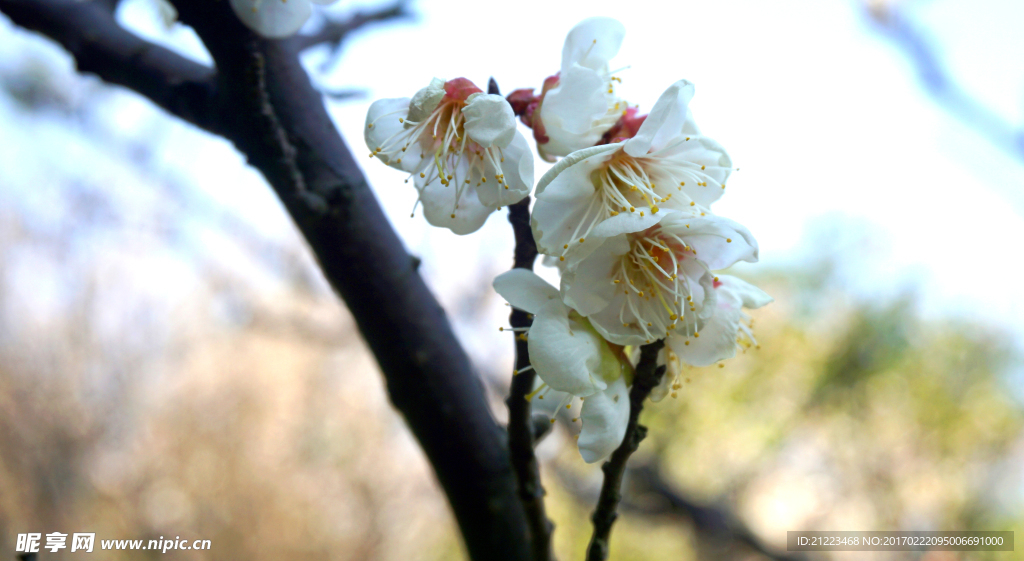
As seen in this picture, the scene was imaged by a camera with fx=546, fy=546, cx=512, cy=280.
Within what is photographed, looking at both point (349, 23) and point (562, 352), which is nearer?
point (562, 352)

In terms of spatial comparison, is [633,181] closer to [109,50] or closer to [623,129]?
[623,129]

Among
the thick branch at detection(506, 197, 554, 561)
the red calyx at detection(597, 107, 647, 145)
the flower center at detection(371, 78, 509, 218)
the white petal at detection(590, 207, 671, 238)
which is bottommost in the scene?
the thick branch at detection(506, 197, 554, 561)

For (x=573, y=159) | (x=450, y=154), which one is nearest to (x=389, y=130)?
(x=450, y=154)

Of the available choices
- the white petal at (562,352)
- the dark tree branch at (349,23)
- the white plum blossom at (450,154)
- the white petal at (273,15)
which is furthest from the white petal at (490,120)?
the dark tree branch at (349,23)

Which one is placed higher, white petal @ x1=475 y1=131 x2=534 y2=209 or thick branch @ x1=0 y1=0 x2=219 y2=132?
white petal @ x1=475 y1=131 x2=534 y2=209

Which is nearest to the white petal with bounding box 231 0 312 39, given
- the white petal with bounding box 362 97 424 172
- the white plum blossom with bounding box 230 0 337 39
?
the white plum blossom with bounding box 230 0 337 39

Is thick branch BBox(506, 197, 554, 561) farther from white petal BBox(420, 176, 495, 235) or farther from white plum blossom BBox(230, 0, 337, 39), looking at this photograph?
white plum blossom BBox(230, 0, 337, 39)

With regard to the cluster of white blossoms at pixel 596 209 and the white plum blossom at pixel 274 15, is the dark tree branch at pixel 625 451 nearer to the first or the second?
the cluster of white blossoms at pixel 596 209
